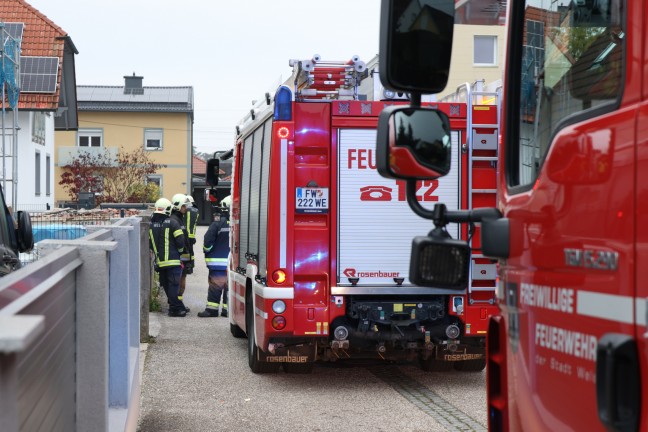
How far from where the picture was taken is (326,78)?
30.1ft

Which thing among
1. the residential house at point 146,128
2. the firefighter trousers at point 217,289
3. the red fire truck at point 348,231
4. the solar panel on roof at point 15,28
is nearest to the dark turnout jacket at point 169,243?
the firefighter trousers at point 217,289

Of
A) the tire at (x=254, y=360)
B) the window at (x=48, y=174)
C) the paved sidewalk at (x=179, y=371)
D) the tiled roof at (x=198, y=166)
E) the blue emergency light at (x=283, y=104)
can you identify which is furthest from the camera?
the tiled roof at (x=198, y=166)

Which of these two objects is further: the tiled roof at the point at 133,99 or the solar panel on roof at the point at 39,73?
the tiled roof at the point at 133,99

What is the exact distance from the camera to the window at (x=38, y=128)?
31594mm

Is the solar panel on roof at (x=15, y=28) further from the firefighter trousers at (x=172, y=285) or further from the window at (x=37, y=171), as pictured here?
the firefighter trousers at (x=172, y=285)

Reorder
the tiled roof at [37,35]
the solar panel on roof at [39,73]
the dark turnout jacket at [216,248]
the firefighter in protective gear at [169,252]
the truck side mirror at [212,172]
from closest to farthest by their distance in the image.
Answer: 1. the truck side mirror at [212,172]
2. the firefighter in protective gear at [169,252]
3. the dark turnout jacket at [216,248]
4. the solar panel on roof at [39,73]
5. the tiled roof at [37,35]

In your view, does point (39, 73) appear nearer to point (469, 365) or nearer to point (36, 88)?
point (36, 88)

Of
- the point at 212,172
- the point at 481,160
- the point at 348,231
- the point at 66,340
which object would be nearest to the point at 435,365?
the point at 348,231

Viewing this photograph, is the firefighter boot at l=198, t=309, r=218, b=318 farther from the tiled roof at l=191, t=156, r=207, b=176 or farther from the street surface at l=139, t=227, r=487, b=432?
the tiled roof at l=191, t=156, r=207, b=176

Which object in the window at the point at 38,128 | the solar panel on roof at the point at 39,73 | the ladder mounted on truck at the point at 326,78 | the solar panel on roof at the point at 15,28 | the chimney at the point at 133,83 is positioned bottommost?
the ladder mounted on truck at the point at 326,78

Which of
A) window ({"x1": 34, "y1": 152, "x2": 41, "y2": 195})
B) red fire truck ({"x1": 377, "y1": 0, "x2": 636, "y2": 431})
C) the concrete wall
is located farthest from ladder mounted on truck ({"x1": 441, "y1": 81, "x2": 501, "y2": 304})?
window ({"x1": 34, "y1": 152, "x2": 41, "y2": 195})

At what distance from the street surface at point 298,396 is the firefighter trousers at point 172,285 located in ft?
10.8

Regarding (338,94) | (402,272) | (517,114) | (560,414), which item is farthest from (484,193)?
(560,414)

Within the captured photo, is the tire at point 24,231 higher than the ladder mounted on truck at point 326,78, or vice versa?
the ladder mounted on truck at point 326,78
